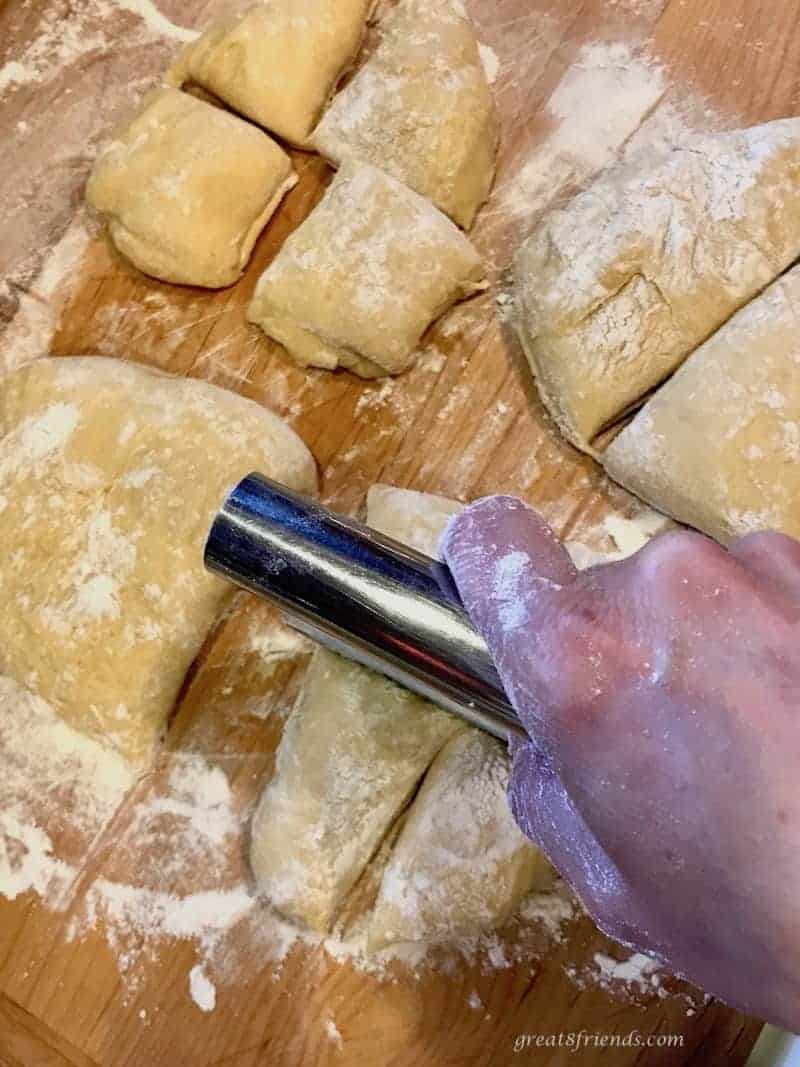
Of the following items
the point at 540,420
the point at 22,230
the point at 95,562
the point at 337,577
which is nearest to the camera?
the point at 337,577

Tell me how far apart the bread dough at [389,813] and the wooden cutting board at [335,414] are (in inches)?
3.9

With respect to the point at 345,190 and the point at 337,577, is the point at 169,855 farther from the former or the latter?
the point at 345,190

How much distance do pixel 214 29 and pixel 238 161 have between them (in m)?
0.26

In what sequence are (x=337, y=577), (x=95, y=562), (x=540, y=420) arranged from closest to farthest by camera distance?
(x=337, y=577) → (x=95, y=562) → (x=540, y=420)

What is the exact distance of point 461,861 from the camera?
111 centimetres

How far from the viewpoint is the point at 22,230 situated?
4.74 ft

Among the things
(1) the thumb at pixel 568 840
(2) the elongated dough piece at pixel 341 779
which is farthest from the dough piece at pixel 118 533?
(1) the thumb at pixel 568 840

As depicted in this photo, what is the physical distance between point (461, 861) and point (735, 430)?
61 centimetres

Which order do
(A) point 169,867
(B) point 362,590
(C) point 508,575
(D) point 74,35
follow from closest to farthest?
(C) point 508,575, (B) point 362,590, (A) point 169,867, (D) point 74,35

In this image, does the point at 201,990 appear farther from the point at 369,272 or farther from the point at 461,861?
the point at 369,272

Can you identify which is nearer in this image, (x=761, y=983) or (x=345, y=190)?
(x=761, y=983)

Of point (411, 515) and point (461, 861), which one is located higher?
point (411, 515)

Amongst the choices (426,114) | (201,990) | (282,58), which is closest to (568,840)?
(201,990)

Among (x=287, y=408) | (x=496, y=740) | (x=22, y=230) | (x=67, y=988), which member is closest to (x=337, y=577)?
(x=496, y=740)
